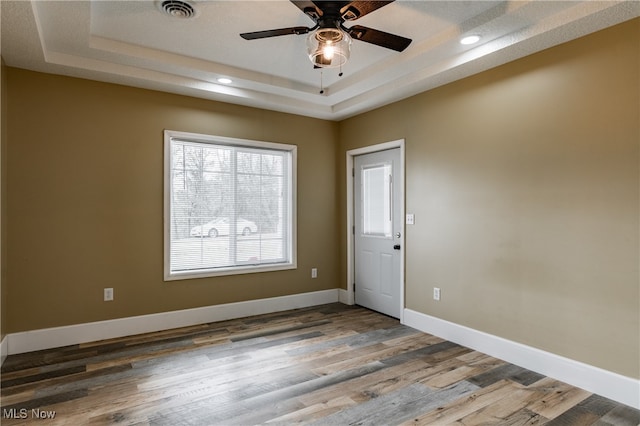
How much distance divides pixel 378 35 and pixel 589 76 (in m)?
1.67

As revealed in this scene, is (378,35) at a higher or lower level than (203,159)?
higher

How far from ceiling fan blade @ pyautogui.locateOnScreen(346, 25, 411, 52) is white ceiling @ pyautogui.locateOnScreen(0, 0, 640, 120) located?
37 centimetres

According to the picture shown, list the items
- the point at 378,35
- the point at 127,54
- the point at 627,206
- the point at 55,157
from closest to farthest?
the point at 378,35 → the point at 627,206 → the point at 127,54 → the point at 55,157

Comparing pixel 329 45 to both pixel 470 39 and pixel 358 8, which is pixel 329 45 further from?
pixel 470 39

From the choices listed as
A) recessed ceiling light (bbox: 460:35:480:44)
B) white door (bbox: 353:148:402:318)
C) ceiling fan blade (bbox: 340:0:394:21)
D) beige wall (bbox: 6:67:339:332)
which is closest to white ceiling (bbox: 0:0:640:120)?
recessed ceiling light (bbox: 460:35:480:44)

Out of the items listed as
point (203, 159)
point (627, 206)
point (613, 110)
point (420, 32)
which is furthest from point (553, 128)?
point (203, 159)

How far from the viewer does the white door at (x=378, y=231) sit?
441cm

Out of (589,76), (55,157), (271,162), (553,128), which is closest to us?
(589,76)

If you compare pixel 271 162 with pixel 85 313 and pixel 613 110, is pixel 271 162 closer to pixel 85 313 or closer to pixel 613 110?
pixel 85 313

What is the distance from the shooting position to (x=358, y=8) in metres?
2.06

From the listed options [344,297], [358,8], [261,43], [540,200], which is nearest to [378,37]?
[358,8]

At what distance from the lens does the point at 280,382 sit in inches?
110

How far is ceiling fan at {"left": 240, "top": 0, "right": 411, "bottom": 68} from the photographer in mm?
2039

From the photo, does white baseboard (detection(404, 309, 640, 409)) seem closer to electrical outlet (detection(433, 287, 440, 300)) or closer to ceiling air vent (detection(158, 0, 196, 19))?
electrical outlet (detection(433, 287, 440, 300))
